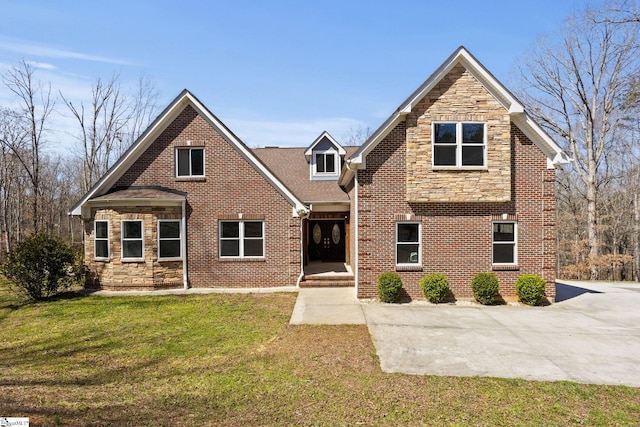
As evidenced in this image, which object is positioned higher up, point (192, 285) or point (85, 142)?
point (85, 142)

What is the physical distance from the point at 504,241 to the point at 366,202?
15.8 ft

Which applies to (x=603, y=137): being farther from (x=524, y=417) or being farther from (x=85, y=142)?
(x=85, y=142)

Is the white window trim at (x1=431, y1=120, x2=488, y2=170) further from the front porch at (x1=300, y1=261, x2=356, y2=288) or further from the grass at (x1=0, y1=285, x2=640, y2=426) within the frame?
the grass at (x1=0, y1=285, x2=640, y2=426)

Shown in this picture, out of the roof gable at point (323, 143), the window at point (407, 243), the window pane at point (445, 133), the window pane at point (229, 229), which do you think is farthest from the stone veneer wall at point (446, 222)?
the roof gable at point (323, 143)

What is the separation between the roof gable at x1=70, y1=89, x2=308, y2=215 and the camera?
47.0 ft

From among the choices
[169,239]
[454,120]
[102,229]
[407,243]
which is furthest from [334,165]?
[102,229]

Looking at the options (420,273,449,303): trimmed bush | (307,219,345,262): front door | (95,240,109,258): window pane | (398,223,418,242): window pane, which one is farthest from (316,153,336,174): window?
(95,240,109,258): window pane

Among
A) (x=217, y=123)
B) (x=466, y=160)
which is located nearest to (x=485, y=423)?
(x=466, y=160)

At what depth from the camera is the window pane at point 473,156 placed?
12109mm

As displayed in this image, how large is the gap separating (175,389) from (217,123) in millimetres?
10802

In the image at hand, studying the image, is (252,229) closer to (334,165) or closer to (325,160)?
(325,160)

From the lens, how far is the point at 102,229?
1426 centimetres

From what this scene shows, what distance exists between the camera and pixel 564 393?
5.87 meters

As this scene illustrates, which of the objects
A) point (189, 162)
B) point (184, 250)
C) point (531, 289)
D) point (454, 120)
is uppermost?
point (454, 120)
